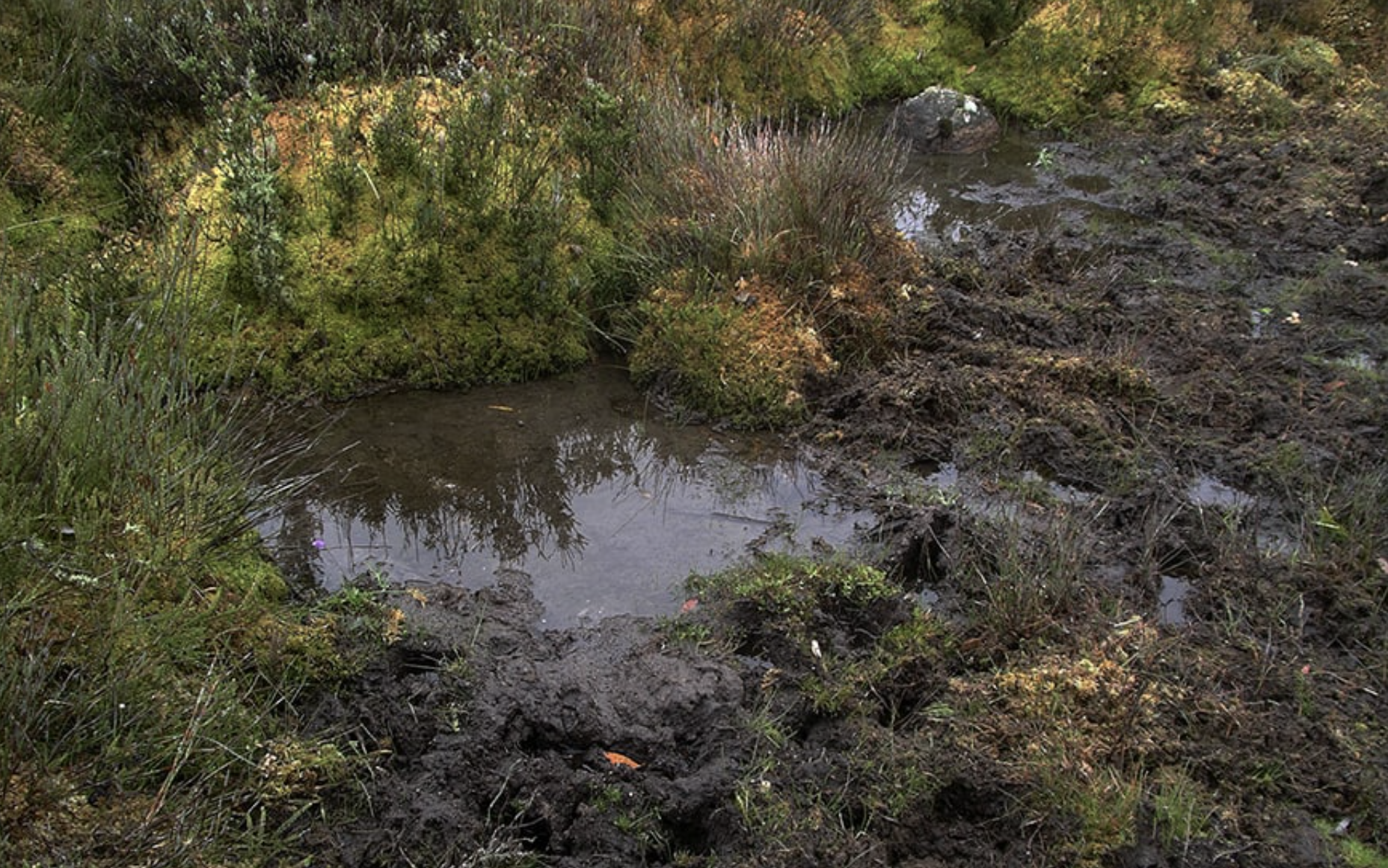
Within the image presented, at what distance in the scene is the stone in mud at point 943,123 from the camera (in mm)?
9391

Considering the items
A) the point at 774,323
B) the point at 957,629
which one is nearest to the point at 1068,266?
the point at 774,323

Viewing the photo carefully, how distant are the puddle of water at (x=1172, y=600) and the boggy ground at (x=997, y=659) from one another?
2 centimetres

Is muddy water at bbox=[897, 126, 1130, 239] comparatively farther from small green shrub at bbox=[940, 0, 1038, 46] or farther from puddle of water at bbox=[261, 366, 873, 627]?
puddle of water at bbox=[261, 366, 873, 627]

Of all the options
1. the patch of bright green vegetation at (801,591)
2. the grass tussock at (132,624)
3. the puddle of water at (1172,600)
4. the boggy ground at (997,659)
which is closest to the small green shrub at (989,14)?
the boggy ground at (997,659)

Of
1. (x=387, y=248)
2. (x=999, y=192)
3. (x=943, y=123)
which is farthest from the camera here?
(x=943, y=123)

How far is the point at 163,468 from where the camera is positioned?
3617 mm

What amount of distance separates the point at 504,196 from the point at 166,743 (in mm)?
3979

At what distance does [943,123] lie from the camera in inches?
370

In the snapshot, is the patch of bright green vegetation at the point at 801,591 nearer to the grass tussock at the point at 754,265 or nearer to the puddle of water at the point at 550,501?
the puddle of water at the point at 550,501

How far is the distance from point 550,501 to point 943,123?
6.05m

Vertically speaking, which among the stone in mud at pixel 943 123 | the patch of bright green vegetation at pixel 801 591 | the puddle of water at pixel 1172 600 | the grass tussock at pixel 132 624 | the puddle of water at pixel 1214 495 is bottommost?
the puddle of water at pixel 1172 600

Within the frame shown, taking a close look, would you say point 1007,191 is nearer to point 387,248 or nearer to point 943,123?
point 943,123

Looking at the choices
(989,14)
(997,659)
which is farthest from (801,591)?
(989,14)

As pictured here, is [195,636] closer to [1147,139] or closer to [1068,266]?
[1068,266]
